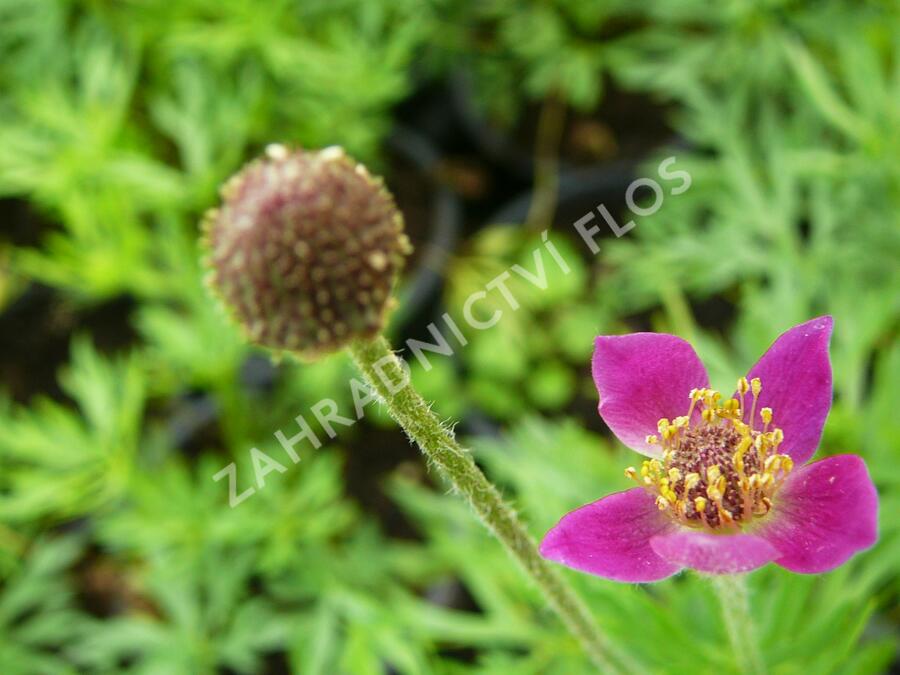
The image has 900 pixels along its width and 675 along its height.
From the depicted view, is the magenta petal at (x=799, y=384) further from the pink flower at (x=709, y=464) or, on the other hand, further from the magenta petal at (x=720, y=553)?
the magenta petal at (x=720, y=553)

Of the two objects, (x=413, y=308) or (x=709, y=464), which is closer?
(x=709, y=464)

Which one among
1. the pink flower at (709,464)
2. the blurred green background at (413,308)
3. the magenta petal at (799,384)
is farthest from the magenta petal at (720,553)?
the blurred green background at (413,308)

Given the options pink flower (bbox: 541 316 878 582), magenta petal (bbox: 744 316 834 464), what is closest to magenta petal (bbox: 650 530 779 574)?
pink flower (bbox: 541 316 878 582)

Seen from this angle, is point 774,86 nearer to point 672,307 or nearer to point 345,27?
point 672,307

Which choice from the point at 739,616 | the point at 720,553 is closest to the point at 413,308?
the point at 739,616

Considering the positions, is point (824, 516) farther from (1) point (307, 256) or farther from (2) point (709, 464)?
(1) point (307, 256)

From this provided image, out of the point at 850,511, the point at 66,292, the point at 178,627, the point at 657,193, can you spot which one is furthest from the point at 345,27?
the point at 850,511

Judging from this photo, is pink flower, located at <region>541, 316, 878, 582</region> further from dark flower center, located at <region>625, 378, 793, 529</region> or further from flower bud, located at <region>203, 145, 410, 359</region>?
flower bud, located at <region>203, 145, 410, 359</region>
